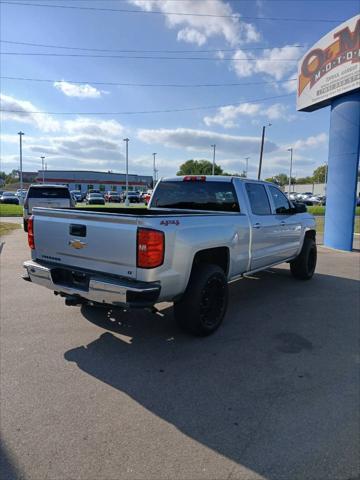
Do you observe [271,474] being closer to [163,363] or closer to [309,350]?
[163,363]

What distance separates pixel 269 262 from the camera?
19.3 feet

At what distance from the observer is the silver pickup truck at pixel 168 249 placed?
135 inches

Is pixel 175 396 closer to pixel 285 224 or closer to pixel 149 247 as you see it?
pixel 149 247

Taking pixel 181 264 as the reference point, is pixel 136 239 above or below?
above

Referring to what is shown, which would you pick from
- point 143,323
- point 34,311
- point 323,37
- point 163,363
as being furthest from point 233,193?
point 323,37

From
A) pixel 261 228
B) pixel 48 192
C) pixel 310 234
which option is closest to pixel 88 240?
pixel 261 228

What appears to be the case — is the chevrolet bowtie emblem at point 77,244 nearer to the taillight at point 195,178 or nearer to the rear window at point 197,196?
the rear window at point 197,196

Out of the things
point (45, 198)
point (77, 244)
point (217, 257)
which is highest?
point (45, 198)

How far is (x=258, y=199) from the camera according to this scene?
563cm

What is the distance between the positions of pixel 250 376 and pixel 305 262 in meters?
4.28

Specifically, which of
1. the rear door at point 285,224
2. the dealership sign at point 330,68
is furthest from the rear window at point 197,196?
the dealership sign at point 330,68

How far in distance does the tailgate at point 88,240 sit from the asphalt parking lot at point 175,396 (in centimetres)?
99

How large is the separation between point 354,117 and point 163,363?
33.5ft

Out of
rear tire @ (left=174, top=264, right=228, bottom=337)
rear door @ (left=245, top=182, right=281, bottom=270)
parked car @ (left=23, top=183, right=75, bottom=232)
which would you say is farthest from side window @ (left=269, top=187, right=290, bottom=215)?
parked car @ (left=23, top=183, right=75, bottom=232)
